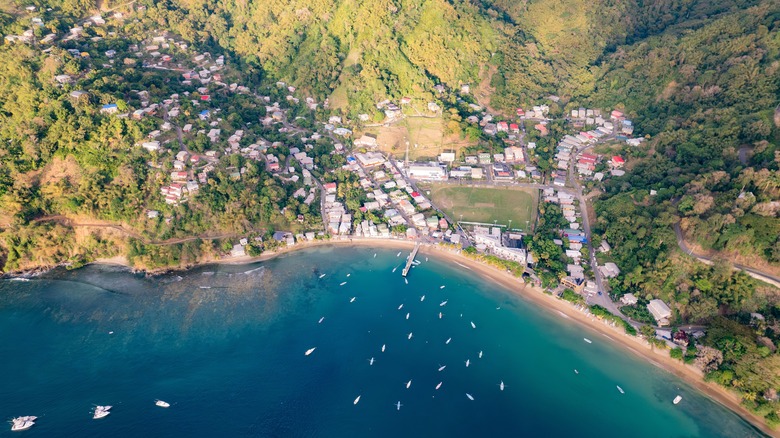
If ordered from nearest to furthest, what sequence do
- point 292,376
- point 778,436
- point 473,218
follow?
point 778,436, point 292,376, point 473,218

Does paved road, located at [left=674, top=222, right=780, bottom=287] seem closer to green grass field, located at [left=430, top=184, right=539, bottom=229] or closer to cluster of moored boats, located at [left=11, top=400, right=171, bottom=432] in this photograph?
green grass field, located at [left=430, top=184, right=539, bottom=229]

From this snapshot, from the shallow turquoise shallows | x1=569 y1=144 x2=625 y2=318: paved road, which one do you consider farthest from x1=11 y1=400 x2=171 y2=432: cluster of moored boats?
x1=569 y1=144 x2=625 y2=318: paved road

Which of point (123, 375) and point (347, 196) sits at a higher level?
point (347, 196)

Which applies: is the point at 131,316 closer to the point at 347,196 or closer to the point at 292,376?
the point at 292,376

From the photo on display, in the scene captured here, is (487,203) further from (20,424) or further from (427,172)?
(20,424)

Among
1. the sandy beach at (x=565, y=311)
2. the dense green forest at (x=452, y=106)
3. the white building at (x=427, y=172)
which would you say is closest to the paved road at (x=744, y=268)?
the dense green forest at (x=452, y=106)

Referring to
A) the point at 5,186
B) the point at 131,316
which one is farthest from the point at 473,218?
the point at 5,186
